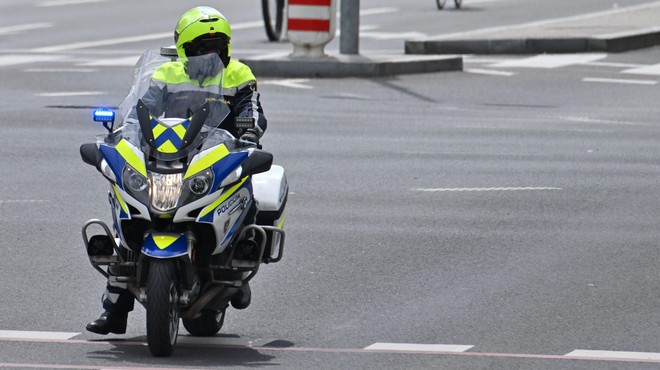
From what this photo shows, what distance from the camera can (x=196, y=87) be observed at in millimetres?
8141

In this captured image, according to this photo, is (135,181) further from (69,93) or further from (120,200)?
(69,93)

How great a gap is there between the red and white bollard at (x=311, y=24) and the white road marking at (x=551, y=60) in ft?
8.23

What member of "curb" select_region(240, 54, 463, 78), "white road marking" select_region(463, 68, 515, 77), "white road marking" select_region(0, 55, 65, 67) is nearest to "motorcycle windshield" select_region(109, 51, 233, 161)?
"curb" select_region(240, 54, 463, 78)

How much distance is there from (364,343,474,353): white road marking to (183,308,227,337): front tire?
77 cm

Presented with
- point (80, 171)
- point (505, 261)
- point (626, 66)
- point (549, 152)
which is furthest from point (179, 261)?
point (626, 66)

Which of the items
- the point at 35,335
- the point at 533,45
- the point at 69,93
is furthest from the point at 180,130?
the point at 533,45

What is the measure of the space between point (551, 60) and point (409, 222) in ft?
40.0

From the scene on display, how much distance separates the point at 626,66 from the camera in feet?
76.0

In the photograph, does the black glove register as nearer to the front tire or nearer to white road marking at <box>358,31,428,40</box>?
the front tire

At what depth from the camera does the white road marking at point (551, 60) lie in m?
23.0

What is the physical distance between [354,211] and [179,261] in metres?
4.73

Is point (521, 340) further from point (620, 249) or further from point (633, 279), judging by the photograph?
point (620, 249)

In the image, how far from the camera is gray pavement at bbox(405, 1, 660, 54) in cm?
2420

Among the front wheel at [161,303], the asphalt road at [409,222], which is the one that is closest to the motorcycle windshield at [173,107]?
the front wheel at [161,303]
